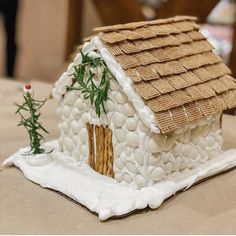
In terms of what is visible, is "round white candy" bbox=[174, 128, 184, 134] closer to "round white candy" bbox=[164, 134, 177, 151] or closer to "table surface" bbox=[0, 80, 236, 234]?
"round white candy" bbox=[164, 134, 177, 151]

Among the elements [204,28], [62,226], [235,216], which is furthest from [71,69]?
[204,28]

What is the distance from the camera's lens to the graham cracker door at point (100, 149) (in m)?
1.37

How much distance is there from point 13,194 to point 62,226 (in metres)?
0.22

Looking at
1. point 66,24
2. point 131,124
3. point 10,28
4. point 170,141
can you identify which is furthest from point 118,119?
point 66,24

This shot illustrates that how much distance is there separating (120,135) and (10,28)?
216 cm

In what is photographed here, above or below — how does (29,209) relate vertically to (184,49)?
below

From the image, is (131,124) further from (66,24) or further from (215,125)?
(66,24)

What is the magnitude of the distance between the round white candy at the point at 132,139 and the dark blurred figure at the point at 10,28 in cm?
211

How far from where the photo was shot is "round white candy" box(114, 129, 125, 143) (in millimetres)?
1320

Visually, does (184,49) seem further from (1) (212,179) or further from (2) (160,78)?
(1) (212,179)

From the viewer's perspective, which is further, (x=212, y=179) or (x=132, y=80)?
(x=212, y=179)

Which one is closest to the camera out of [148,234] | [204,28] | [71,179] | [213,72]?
[148,234]

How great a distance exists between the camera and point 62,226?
1181 mm

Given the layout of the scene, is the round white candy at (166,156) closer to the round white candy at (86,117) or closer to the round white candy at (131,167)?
the round white candy at (131,167)
